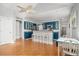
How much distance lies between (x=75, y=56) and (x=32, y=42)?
2.96 feet

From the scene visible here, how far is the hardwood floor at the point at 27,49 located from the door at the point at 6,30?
119 millimetres

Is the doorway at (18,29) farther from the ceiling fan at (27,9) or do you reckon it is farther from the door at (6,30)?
the ceiling fan at (27,9)

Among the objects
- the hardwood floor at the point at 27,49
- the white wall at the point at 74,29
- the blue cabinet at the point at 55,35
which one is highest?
the white wall at the point at 74,29

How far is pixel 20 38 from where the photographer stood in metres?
2.33

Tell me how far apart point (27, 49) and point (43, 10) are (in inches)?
33.2

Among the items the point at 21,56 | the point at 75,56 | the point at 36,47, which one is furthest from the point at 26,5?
the point at 75,56

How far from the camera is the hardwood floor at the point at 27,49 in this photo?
2.32 metres

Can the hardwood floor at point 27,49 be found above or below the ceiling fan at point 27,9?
below

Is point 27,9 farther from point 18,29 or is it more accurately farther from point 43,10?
point 18,29

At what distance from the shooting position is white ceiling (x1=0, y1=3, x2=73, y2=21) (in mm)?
2283

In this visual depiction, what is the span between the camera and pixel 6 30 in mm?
2334

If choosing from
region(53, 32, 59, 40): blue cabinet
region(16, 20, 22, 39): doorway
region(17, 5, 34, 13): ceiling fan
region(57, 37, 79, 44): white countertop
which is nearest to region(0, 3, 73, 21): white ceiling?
region(17, 5, 34, 13): ceiling fan

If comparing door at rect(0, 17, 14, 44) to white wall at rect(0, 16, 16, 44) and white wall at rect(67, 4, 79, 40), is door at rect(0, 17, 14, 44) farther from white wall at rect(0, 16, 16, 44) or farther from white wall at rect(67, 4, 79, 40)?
white wall at rect(67, 4, 79, 40)

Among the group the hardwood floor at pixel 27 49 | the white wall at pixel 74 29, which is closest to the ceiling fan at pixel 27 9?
the hardwood floor at pixel 27 49
